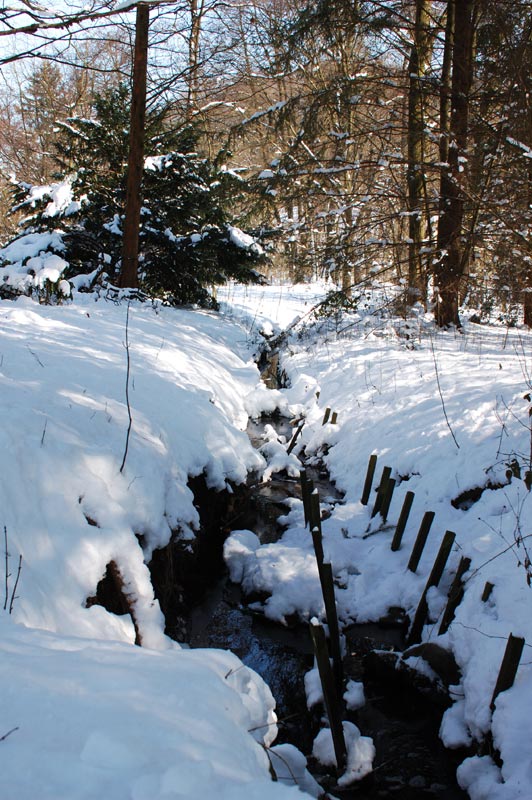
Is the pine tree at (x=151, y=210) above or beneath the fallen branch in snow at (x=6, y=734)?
above

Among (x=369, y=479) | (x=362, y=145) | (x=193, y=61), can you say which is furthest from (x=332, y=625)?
(x=193, y=61)

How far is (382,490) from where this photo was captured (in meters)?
5.20

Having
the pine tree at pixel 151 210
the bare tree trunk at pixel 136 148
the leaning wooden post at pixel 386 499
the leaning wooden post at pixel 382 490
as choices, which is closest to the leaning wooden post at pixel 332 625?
the leaning wooden post at pixel 386 499

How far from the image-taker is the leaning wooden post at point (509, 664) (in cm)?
280

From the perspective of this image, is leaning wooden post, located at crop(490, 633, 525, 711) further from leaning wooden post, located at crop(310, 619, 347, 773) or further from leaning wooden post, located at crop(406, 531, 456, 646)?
leaning wooden post, located at crop(406, 531, 456, 646)

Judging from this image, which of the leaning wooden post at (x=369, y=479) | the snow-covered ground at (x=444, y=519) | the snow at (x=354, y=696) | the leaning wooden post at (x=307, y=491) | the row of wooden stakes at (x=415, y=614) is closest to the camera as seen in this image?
the row of wooden stakes at (x=415, y=614)

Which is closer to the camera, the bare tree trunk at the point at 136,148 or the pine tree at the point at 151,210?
the bare tree trunk at the point at 136,148

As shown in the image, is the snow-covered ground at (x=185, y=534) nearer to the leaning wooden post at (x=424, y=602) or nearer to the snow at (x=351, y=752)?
the leaning wooden post at (x=424, y=602)

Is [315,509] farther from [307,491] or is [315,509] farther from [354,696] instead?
[354,696]

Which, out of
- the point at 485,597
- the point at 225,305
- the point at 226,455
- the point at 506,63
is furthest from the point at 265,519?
the point at 225,305

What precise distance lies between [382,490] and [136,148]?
8158 mm

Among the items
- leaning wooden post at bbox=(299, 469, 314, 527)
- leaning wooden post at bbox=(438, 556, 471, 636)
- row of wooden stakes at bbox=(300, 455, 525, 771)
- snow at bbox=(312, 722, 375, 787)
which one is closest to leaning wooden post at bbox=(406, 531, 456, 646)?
row of wooden stakes at bbox=(300, 455, 525, 771)

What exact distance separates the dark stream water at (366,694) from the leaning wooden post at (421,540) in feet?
1.87

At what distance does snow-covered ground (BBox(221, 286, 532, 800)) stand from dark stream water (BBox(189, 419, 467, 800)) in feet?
0.52
